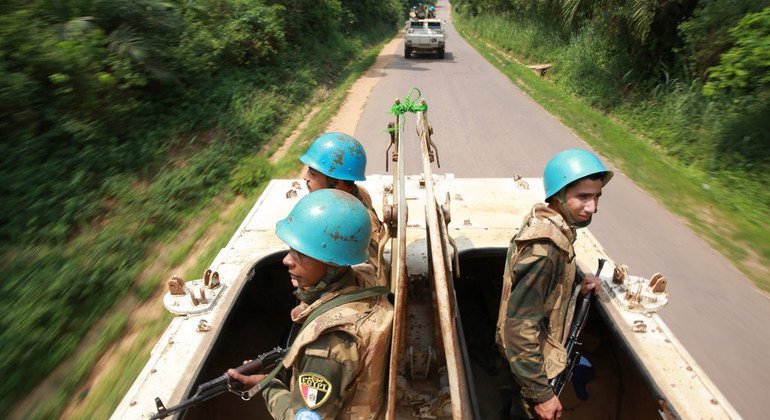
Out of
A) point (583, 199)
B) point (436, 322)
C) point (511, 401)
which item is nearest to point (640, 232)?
point (583, 199)

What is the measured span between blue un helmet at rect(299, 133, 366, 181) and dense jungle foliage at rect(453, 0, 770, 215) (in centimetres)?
566

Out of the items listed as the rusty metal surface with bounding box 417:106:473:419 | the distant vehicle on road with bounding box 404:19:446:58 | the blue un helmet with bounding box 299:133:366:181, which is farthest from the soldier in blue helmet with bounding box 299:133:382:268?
the distant vehicle on road with bounding box 404:19:446:58

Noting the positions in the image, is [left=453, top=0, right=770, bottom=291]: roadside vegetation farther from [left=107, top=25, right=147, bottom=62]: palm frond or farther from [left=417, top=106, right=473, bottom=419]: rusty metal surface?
[left=107, top=25, right=147, bottom=62]: palm frond

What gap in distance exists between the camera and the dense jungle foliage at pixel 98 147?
389 cm

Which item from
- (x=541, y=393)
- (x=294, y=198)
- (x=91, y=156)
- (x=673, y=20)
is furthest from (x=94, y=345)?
(x=673, y=20)

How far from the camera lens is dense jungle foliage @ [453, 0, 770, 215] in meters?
6.37

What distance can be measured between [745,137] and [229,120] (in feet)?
26.9

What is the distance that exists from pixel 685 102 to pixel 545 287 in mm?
8382

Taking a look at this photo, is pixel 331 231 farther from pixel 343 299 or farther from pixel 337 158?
pixel 337 158

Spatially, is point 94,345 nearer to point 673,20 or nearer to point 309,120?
point 309,120

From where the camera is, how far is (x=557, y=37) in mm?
16359

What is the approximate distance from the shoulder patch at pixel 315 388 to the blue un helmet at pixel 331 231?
1.39ft

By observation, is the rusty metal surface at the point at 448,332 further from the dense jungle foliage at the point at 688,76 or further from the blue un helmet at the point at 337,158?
the dense jungle foliage at the point at 688,76

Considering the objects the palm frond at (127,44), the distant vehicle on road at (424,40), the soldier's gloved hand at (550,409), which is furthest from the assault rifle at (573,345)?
the distant vehicle on road at (424,40)
